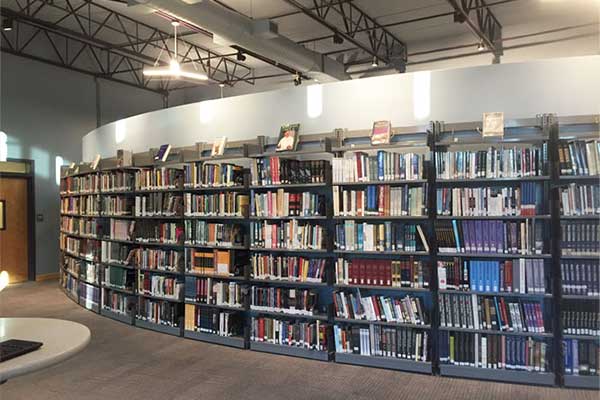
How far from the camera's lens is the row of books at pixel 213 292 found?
209 inches

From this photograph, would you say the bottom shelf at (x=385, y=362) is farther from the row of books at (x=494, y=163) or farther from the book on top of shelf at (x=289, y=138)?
the book on top of shelf at (x=289, y=138)

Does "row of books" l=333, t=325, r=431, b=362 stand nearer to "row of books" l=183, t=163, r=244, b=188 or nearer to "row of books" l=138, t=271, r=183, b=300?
"row of books" l=183, t=163, r=244, b=188

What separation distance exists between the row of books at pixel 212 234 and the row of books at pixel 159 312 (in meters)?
0.91

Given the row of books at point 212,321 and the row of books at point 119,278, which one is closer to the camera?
the row of books at point 212,321

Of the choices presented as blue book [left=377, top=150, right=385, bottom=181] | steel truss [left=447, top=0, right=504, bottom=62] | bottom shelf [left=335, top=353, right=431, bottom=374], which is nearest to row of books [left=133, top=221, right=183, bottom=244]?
bottom shelf [left=335, top=353, right=431, bottom=374]

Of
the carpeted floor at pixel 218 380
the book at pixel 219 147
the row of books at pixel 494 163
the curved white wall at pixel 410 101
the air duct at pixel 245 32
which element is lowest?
the carpeted floor at pixel 218 380

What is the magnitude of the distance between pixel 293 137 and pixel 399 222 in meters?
1.49

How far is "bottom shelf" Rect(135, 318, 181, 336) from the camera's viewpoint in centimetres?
575

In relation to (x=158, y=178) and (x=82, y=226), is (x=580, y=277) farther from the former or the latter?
(x=82, y=226)

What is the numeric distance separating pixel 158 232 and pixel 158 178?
72 cm

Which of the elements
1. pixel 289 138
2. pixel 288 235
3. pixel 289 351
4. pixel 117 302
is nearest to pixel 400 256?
pixel 288 235

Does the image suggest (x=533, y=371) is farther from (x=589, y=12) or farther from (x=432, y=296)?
(x=589, y=12)

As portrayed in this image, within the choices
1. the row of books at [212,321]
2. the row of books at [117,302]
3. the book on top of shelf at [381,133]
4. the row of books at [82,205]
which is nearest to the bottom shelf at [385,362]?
the row of books at [212,321]

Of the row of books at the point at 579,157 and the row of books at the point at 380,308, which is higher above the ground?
the row of books at the point at 579,157
